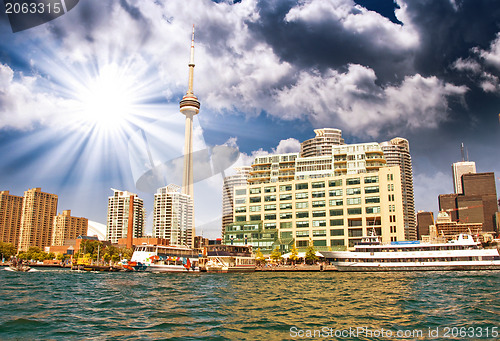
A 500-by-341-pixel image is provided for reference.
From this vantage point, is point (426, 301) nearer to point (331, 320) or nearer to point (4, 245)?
point (331, 320)

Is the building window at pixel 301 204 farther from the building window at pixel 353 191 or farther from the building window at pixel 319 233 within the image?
the building window at pixel 353 191

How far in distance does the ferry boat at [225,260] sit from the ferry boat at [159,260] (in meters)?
4.59

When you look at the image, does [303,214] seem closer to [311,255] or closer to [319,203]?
[319,203]

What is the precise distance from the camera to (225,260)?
105750 mm

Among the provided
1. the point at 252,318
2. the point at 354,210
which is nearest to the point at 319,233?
the point at 354,210

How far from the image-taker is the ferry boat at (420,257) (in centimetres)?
8781

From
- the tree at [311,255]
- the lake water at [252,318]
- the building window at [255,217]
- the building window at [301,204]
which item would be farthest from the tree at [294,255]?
the lake water at [252,318]

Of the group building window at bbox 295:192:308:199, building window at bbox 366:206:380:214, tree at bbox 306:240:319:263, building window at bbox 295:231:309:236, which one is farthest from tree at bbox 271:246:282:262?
building window at bbox 366:206:380:214

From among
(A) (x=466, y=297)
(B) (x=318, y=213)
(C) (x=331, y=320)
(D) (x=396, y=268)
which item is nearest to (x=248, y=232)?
(B) (x=318, y=213)

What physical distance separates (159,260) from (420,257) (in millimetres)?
56613

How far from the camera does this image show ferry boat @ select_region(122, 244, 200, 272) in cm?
9375

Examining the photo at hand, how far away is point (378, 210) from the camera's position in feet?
386

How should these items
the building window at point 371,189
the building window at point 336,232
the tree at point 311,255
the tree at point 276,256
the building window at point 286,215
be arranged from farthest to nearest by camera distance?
the building window at point 286,215, the building window at point 336,232, the building window at point 371,189, the tree at point 276,256, the tree at point 311,255

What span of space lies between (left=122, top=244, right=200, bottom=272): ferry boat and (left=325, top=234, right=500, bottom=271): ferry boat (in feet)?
114
